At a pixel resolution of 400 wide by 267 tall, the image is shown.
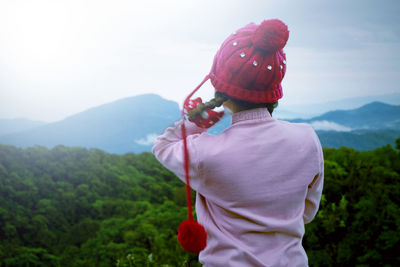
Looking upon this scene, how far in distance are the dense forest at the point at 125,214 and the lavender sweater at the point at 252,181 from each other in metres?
1.31

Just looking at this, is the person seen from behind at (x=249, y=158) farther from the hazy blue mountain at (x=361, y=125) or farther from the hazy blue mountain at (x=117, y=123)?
the hazy blue mountain at (x=117, y=123)

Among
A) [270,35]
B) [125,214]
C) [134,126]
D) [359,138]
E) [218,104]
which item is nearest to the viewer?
[270,35]

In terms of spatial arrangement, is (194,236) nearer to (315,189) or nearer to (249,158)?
(249,158)

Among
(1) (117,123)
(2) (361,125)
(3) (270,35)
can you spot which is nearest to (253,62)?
(3) (270,35)

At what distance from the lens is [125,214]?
3.26 meters

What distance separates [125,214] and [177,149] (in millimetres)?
2673

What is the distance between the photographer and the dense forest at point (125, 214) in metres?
2.49

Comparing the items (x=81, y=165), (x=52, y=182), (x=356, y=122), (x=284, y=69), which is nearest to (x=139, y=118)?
(x=81, y=165)

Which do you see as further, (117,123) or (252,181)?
(117,123)

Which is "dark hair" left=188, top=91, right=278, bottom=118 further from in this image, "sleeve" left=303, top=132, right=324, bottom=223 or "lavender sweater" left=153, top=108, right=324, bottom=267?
"sleeve" left=303, top=132, right=324, bottom=223

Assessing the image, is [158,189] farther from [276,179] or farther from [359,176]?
[276,179]

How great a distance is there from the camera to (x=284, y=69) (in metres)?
0.87

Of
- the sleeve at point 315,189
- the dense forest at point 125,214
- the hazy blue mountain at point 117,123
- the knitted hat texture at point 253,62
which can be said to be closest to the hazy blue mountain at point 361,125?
the dense forest at point 125,214

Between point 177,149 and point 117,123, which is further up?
point 177,149
